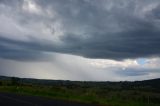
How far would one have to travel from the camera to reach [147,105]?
108ft

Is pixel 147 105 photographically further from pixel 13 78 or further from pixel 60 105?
pixel 13 78

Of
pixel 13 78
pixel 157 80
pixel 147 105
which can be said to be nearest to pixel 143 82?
pixel 157 80

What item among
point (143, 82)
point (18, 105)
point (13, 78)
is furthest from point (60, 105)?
point (143, 82)

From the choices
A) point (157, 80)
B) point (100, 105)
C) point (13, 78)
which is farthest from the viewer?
point (157, 80)

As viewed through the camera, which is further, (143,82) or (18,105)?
(143,82)

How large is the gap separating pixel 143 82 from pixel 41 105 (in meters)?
134

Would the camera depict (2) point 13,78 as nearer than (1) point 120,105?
No

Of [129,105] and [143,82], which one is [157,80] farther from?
[129,105]

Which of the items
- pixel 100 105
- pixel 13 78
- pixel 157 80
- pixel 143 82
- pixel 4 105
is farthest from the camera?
pixel 143 82

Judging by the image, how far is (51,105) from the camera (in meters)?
27.7

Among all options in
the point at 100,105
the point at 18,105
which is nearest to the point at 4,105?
the point at 18,105

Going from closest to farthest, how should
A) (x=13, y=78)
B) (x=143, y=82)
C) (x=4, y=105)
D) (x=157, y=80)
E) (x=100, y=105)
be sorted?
(x=4, y=105) < (x=100, y=105) < (x=13, y=78) < (x=157, y=80) < (x=143, y=82)

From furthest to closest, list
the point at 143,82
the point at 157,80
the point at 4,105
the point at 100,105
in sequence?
the point at 143,82, the point at 157,80, the point at 100,105, the point at 4,105

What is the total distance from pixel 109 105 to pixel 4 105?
9.04 m
